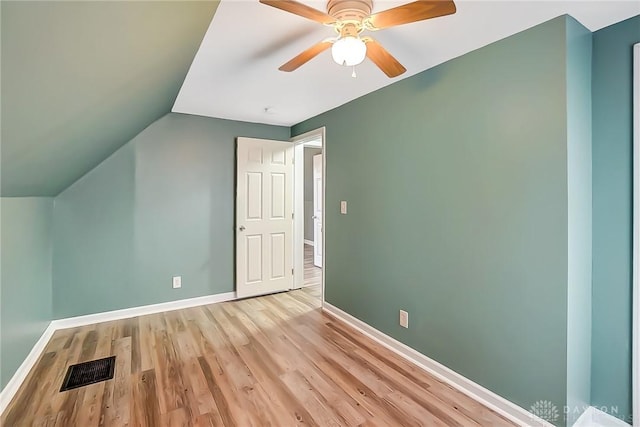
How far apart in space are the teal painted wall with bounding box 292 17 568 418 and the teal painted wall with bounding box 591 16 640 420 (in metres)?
0.31

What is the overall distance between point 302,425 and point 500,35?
257 centimetres

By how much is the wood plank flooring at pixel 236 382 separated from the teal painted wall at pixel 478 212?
12.5 inches

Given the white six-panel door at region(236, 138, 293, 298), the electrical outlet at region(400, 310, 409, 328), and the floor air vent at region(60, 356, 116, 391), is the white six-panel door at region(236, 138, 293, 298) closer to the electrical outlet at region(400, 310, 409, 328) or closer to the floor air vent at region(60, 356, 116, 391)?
the floor air vent at region(60, 356, 116, 391)

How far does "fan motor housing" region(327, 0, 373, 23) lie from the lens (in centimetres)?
145

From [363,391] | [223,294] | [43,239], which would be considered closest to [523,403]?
[363,391]

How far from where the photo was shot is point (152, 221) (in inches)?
138

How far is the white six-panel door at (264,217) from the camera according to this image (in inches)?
156

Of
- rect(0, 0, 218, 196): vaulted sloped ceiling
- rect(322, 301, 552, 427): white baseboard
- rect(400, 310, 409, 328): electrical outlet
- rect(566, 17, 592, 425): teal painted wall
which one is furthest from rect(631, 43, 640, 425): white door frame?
rect(0, 0, 218, 196): vaulted sloped ceiling

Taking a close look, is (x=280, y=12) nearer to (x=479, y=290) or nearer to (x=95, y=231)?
(x=479, y=290)

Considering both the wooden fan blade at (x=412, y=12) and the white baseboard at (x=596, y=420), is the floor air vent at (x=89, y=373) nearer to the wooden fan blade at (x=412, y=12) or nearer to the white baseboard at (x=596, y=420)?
the wooden fan blade at (x=412, y=12)

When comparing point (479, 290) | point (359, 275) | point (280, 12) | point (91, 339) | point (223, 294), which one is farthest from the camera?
point (223, 294)

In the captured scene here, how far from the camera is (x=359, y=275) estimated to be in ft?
10.2

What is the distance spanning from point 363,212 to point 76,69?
2338mm

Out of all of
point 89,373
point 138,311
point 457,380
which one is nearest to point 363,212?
point 457,380
